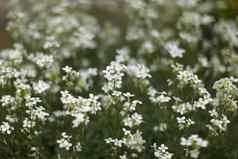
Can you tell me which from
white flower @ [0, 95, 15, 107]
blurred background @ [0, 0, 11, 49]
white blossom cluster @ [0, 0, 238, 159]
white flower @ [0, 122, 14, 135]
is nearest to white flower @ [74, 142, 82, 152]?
white blossom cluster @ [0, 0, 238, 159]

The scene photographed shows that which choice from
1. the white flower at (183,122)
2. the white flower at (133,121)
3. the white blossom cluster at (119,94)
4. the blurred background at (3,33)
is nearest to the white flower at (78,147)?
the white blossom cluster at (119,94)

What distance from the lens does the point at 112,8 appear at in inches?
265

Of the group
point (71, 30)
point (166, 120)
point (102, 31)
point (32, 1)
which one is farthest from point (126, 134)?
point (32, 1)

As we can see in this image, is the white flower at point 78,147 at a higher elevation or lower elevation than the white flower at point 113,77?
lower

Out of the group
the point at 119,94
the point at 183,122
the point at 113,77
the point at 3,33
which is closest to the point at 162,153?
the point at 183,122

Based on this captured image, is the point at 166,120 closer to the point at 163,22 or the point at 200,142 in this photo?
the point at 200,142

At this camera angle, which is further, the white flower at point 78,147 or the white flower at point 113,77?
the white flower at point 113,77

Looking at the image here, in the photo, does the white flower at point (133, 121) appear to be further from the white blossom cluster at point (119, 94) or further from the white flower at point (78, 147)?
the white flower at point (78, 147)

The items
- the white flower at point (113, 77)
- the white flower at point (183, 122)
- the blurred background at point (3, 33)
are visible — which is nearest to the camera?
the white flower at point (183, 122)

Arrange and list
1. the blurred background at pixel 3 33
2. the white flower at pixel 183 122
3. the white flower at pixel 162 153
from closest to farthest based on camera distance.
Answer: the white flower at pixel 162 153 → the white flower at pixel 183 122 → the blurred background at pixel 3 33

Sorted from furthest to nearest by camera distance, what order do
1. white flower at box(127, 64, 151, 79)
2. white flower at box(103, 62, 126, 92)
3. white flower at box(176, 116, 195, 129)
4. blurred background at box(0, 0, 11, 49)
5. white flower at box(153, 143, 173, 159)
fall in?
blurred background at box(0, 0, 11, 49)
white flower at box(127, 64, 151, 79)
white flower at box(103, 62, 126, 92)
white flower at box(176, 116, 195, 129)
white flower at box(153, 143, 173, 159)

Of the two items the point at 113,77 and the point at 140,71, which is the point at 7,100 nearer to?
the point at 113,77

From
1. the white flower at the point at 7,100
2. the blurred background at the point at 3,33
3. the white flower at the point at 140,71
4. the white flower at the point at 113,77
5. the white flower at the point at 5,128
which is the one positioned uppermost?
the blurred background at the point at 3,33

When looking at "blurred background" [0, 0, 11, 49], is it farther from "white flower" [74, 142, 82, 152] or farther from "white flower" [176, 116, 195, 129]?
"white flower" [176, 116, 195, 129]
